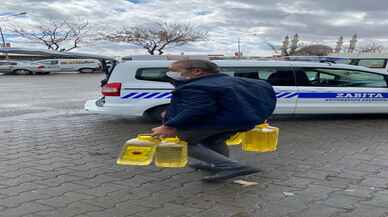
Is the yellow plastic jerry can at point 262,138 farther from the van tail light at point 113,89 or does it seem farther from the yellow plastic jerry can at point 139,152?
the van tail light at point 113,89

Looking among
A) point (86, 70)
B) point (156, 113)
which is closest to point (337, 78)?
point (156, 113)

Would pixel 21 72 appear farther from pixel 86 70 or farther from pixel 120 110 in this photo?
pixel 120 110

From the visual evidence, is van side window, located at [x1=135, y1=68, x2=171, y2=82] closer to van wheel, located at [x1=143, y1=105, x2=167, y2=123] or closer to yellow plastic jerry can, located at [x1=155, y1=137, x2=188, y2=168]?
van wheel, located at [x1=143, y1=105, x2=167, y2=123]

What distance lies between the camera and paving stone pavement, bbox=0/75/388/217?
398 centimetres

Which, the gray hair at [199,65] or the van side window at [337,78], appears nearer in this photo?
the gray hair at [199,65]

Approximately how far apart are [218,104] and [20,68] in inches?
1496

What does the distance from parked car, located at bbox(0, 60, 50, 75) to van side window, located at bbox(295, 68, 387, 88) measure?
112ft

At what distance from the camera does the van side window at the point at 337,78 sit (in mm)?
9234

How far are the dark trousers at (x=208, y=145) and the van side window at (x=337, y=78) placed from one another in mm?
4814

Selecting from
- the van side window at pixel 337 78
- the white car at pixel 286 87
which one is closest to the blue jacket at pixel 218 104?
the white car at pixel 286 87

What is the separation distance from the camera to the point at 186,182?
4824 millimetres

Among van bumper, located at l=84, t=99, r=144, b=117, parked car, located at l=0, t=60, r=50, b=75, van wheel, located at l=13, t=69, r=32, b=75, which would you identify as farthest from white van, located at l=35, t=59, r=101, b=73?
van bumper, located at l=84, t=99, r=144, b=117

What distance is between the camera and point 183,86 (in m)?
4.31

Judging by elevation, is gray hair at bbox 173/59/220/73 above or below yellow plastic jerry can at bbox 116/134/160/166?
above
